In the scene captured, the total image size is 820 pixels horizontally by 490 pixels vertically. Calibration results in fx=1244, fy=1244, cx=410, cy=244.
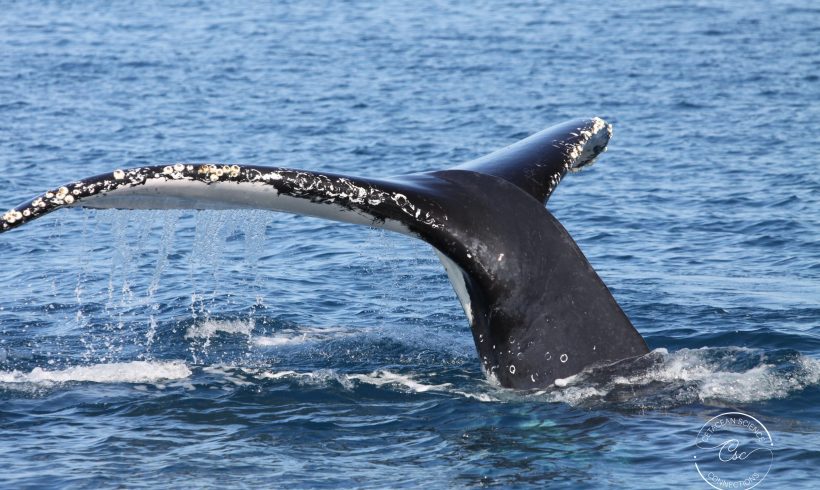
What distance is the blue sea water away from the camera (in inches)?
296

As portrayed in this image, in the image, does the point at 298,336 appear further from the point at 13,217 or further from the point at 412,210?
the point at 13,217

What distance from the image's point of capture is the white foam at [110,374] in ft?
30.6

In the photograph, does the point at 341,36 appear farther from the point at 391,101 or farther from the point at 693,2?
the point at 693,2

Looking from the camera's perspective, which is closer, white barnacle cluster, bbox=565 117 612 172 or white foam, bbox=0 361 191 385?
white barnacle cluster, bbox=565 117 612 172

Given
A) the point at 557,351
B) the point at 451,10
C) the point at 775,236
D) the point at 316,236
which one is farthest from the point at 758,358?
the point at 451,10

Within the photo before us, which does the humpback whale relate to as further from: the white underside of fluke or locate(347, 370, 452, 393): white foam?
locate(347, 370, 452, 393): white foam

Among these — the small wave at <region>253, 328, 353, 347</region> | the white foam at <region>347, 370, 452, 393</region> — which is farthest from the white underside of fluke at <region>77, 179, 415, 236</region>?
the small wave at <region>253, 328, 353, 347</region>

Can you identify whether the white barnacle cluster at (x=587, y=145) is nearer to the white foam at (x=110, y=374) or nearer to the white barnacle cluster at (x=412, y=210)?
the white barnacle cluster at (x=412, y=210)

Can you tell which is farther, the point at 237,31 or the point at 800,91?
the point at 237,31

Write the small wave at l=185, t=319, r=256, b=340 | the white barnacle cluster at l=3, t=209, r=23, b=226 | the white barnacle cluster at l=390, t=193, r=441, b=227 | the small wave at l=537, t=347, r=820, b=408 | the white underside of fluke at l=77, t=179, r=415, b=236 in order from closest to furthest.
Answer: the white barnacle cluster at l=3, t=209, r=23, b=226
the white underside of fluke at l=77, t=179, r=415, b=236
the white barnacle cluster at l=390, t=193, r=441, b=227
the small wave at l=537, t=347, r=820, b=408
the small wave at l=185, t=319, r=256, b=340

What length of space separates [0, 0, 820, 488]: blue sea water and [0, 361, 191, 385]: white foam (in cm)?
3

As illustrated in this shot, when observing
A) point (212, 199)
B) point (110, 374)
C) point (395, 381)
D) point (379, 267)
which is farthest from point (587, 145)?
point (379, 267)

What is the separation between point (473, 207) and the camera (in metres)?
6.96

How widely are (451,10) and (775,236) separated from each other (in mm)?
22720
